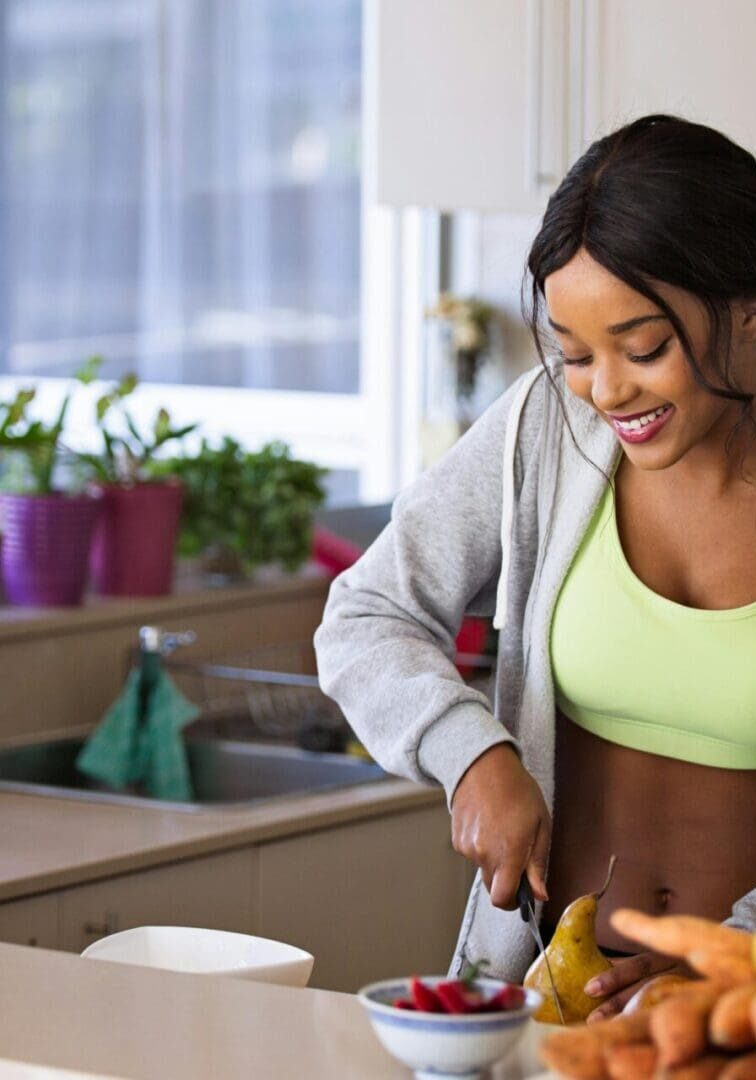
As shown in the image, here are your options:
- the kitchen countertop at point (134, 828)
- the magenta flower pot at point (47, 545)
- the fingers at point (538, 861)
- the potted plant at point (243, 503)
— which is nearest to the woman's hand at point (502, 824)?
the fingers at point (538, 861)

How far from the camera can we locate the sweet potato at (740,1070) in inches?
42.0

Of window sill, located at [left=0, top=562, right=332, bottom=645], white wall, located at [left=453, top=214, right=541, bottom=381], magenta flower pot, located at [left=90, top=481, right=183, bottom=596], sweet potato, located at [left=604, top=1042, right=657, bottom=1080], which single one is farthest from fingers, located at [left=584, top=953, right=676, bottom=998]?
white wall, located at [left=453, top=214, right=541, bottom=381]

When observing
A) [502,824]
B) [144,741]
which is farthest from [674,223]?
[144,741]

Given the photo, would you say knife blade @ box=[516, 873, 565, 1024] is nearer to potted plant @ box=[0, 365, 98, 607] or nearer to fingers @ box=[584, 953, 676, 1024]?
fingers @ box=[584, 953, 676, 1024]

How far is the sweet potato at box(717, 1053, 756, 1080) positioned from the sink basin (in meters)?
1.71

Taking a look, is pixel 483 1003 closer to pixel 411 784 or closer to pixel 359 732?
pixel 359 732

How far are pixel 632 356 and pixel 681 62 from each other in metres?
1.10

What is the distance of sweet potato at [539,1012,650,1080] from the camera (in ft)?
3.62

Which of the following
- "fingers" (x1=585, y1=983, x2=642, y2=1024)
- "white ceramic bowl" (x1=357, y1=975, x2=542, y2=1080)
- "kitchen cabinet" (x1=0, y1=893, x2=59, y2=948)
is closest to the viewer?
"white ceramic bowl" (x1=357, y1=975, x2=542, y2=1080)

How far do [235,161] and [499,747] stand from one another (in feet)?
9.58

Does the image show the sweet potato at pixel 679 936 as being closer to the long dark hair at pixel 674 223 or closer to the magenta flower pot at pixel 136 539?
the long dark hair at pixel 674 223

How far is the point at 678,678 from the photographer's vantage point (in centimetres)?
171

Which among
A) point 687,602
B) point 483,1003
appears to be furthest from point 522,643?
point 483,1003

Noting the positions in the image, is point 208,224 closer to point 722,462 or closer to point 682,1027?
point 722,462
